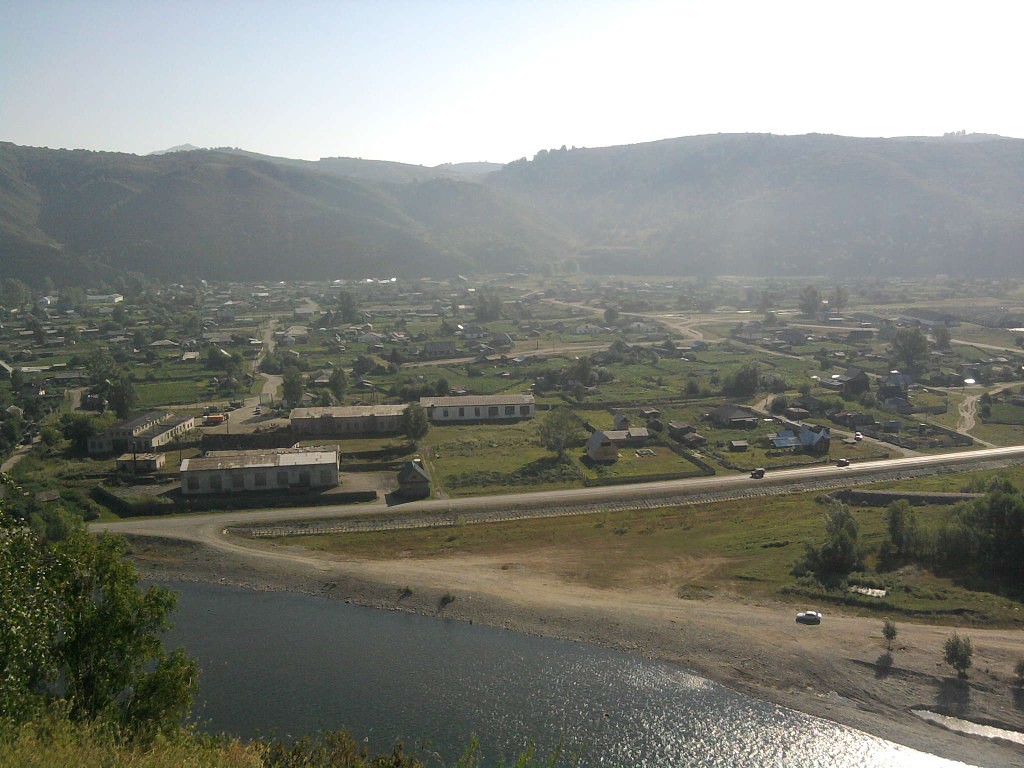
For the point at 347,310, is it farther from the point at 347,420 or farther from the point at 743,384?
the point at 743,384

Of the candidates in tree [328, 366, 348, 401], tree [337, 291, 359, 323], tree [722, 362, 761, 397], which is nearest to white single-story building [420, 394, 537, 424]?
tree [328, 366, 348, 401]

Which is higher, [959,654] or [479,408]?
[479,408]

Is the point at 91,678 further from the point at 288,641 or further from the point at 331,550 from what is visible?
the point at 331,550

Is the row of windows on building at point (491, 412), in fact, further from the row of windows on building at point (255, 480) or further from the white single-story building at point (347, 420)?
the row of windows on building at point (255, 480)

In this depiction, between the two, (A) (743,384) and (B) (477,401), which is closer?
(B) (477,401)

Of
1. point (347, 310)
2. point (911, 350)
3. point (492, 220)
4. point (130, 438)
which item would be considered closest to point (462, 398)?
point (130, 438)

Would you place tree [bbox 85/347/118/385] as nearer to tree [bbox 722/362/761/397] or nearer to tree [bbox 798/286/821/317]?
tree [bbox 722/362/761/397]
